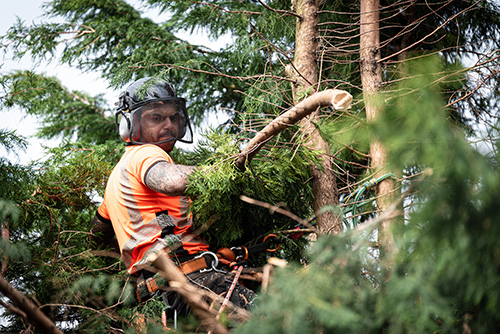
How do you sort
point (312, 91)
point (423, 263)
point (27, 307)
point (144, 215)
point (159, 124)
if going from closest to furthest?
point (423, 263), point (27, 307), point (144, 215), point (312, 91), point (159, 124)

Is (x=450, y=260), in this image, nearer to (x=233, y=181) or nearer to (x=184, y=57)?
(x=233, y=181)

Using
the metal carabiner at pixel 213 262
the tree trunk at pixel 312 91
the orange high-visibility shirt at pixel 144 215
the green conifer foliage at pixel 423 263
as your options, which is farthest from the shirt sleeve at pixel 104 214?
the green conifer foliage at pixel 423 263

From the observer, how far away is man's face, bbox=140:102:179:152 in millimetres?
4125

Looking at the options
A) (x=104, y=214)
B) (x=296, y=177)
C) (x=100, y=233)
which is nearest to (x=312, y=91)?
(x=296, y=177)

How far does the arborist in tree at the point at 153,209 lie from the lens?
3.40 m

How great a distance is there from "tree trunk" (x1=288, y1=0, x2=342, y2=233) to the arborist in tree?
2.87ft

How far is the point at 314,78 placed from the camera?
13.9 ft

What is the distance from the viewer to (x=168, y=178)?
340 cm

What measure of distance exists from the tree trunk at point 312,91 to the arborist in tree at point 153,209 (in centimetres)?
88

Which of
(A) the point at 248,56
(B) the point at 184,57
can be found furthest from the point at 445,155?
(B) the point at 184,57

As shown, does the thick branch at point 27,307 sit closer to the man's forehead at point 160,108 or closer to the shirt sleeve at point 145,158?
the shirt sleeve at point 145,158

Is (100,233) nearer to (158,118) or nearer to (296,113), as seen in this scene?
(158,118)

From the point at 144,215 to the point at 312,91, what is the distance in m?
1.63

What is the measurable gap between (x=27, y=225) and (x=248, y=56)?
3137 millimetres
